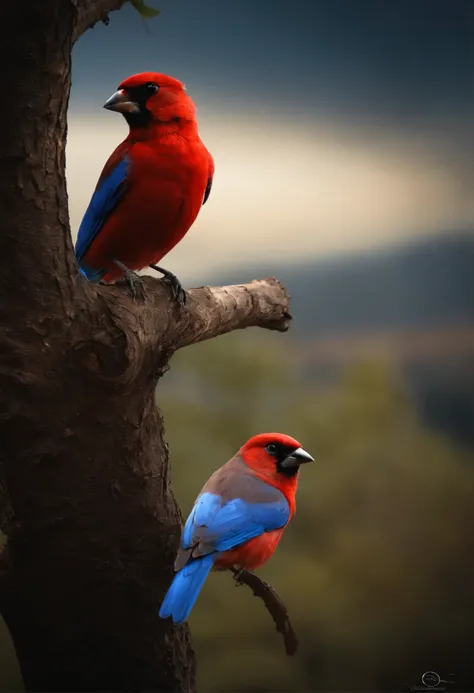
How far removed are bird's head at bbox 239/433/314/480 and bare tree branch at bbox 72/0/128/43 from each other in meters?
0.87

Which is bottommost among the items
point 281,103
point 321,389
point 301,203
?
point 321,389

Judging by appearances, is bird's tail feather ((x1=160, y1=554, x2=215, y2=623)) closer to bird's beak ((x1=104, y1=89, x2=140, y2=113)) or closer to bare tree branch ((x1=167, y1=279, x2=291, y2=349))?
bare tree branch ((x1=167, y1=279, x2=291, y2=349))

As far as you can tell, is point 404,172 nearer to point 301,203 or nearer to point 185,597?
point 301,203

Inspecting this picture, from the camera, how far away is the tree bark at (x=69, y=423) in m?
1.21

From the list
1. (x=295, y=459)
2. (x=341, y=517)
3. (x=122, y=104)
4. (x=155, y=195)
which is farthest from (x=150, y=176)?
(x=341, y=517)

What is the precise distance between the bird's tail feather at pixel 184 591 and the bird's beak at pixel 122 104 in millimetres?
902

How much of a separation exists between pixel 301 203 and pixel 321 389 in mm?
574

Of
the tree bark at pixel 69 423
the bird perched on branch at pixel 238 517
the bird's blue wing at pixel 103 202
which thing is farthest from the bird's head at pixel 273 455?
the bird's blue wing at pixel 103 202

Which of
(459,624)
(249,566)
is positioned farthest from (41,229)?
(459,624)

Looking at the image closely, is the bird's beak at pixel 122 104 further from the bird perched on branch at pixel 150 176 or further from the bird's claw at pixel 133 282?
the bird's claw at pixel 133 282

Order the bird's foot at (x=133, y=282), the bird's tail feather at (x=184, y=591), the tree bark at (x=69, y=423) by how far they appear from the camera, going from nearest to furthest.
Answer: the tree bark at (x=69, y=423) → the bird's tail feather at (x=184, y=591) → the bird's foot at (x=133, y=282)

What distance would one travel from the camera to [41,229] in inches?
49.4

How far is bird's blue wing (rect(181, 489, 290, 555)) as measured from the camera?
1491 mm

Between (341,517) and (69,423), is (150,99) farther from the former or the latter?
(341,517)
